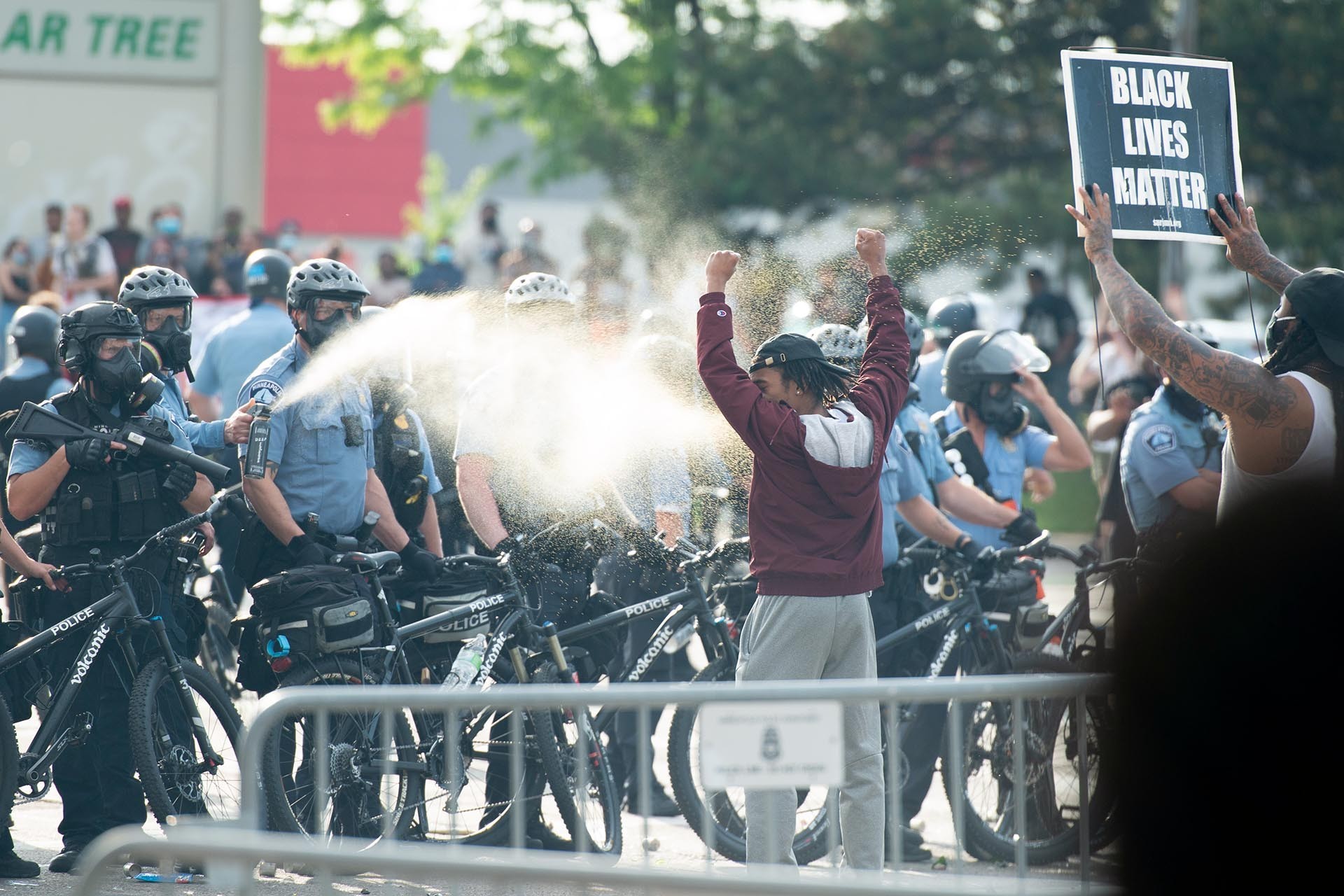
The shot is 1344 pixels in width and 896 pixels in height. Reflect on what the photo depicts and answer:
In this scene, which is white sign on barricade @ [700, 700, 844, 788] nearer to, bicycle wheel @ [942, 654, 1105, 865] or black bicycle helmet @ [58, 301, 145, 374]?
bicycle wheel @ [942, 654, 1105, 865]

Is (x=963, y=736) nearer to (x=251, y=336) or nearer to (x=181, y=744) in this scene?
(x=181, y=744)

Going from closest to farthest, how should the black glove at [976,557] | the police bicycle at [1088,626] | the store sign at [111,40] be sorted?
the police bicycle at [1088,626]
the black glove at [976,557]
the store sign at [111,40]

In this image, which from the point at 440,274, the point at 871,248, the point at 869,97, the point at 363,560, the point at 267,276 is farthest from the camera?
the point at 869,97

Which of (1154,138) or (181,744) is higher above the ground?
(1154,138)

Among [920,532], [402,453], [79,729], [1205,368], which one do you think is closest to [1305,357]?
[1205,368]

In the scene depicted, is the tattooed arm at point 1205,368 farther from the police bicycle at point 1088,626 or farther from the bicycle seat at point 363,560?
the bicycle seat at point 363,560

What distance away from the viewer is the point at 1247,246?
6387 millimetres

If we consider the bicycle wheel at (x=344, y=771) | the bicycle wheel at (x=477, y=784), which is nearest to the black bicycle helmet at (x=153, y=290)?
the bicycle wheel at (x=344, y=771)

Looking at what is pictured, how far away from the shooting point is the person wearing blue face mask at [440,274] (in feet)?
59.1

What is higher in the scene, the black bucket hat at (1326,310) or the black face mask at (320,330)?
the black face mask at (320,330)

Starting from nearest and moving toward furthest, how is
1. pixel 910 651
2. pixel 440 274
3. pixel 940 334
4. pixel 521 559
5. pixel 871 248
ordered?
pixel 871 248, pixel 521 559, pixel 910 651, pixel 940 334, pixel 440 274

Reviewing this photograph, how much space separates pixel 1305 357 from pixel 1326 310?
5.9 inches

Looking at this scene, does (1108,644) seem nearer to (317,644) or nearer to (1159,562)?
(1159,562)

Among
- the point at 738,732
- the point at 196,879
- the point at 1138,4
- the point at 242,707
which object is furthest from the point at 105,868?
the point at 1138,4
